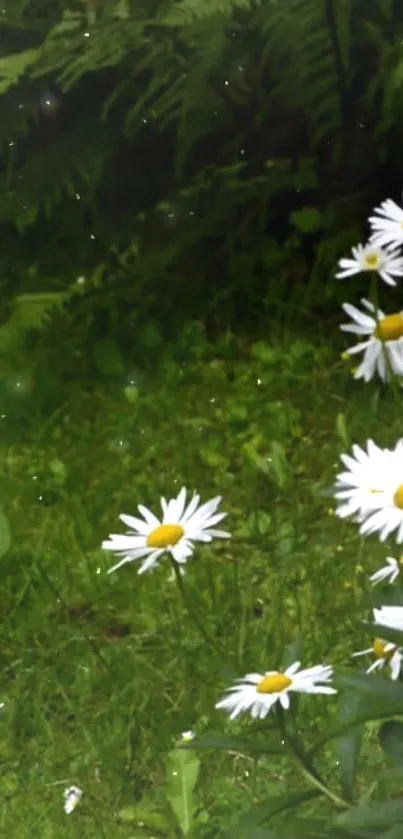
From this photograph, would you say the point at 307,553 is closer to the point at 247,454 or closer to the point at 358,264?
the point at 247,454

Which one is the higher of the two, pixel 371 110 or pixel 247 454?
pixel 371 110

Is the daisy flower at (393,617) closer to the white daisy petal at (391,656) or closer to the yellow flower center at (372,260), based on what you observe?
the white daisy petal at (391,656)

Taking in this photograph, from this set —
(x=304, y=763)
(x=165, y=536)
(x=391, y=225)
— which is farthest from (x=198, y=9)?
(x=304, y=763)

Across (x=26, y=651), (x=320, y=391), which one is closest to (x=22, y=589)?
(x=26, y=651)

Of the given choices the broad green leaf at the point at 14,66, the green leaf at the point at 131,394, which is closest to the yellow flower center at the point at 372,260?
the green leaf at the point at 131,394

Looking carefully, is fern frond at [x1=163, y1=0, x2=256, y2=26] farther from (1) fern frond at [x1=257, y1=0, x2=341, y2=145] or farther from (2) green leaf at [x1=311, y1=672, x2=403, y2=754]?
(2) green leaf at [x1=311, y1=672, x2=403, y2=754]

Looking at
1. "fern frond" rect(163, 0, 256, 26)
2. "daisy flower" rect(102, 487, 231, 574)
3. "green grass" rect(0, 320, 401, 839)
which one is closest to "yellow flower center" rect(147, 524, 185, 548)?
"daisy flower" rect(102, 487, 231, 574)
